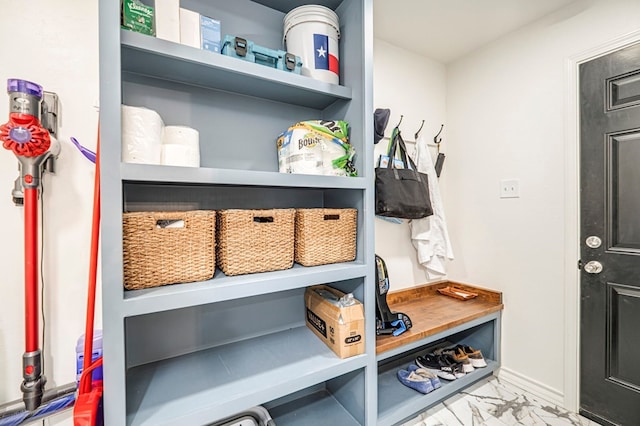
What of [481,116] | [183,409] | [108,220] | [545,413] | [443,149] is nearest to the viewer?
[108,220]

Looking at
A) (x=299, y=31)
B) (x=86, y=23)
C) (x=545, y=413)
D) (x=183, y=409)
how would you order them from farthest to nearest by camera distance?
(x=545, y=413) → (x=299, y=31) → (x=86, y=23) → (x=183, y=409)

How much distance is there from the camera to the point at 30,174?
3.36 ft

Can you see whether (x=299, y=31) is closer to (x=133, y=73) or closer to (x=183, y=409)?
(x=133, y=73)

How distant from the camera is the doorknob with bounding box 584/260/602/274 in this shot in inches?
64.2

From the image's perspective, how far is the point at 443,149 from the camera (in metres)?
2.44

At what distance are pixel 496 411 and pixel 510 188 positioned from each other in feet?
4.71

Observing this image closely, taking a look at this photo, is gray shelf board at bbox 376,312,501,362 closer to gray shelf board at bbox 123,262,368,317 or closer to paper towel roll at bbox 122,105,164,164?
gray shelf board at bbox 123,262,368,317

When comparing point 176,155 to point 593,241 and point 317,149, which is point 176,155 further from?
point 593,241

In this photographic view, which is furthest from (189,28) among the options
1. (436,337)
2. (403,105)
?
(436,337)

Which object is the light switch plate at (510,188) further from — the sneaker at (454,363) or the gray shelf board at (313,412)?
the gray shelf board at (313,412)

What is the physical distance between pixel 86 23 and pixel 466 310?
2.58 metres

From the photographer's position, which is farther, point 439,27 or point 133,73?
point 439,27

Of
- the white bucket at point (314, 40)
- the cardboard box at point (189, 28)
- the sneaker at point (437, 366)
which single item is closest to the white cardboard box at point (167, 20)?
the cardboard box at point (189, 28)

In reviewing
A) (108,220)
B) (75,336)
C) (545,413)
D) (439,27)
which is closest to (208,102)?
(108,220)
